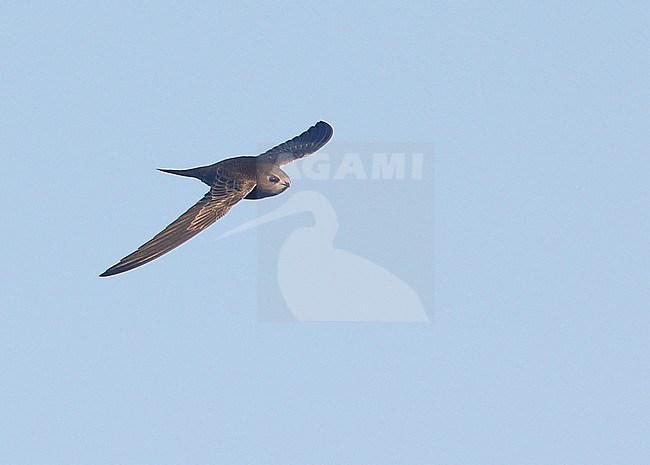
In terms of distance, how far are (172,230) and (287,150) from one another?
352 inches

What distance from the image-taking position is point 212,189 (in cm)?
3428

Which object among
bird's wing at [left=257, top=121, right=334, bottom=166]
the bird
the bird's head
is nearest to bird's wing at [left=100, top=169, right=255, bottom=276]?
the bird

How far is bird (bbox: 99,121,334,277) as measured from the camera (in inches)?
1193

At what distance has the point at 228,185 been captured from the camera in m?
34.6

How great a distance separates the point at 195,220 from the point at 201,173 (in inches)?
153

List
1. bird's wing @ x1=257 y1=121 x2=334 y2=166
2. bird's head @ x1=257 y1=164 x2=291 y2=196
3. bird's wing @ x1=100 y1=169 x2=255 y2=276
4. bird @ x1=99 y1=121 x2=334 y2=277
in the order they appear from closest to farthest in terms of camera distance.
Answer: bird's wing @ x1=100 y1=169 x2=255 y2=276
bird @ x1=99 y1=121 x2=334 y2=277
bird's head @ x1=257 y1=164 x2=291 y2=196
bird's wing @ x1=257 y1=121 x2=334 y2=166

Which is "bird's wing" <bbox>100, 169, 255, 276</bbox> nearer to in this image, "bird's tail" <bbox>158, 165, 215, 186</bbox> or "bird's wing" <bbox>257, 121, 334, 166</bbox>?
"bird's tail" <bbox>158, 165, 215, 186</bbox>

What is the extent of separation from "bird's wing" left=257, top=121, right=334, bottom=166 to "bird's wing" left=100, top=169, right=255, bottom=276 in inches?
155

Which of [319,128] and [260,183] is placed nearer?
[260,183]

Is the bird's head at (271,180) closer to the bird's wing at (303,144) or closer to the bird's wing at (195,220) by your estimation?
the bird's wing at (195,220)

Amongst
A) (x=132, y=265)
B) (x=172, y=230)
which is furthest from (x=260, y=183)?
(x=132, y=265)

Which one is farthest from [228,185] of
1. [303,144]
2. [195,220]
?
[303,144]

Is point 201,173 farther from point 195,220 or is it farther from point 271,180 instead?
point 195,220

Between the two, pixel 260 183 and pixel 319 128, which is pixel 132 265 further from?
pixel 319 128
